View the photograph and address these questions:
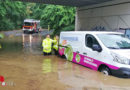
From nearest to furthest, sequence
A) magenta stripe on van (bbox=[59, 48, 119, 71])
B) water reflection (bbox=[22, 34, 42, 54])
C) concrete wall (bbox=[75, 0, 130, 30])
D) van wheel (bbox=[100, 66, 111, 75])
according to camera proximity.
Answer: van wheel (bbox=[100, 66, 111, 75]), magenta stripe on van (bbox=[59, 48, 119, 71]), concrete wall (bbox=[75, 0, 130, 30]), water reflection (bbox=[22, 34, 42, 54])

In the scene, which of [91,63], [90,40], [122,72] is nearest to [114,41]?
[90,40]

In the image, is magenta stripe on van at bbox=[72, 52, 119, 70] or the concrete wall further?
the concrete wall

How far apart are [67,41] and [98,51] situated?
3.17 meters

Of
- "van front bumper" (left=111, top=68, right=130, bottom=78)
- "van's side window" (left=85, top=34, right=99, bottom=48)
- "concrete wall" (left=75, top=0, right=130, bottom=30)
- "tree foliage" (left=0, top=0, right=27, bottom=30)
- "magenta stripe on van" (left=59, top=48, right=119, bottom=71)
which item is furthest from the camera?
"tree foliage" (left=0, top=0, right=27, bottom=30)

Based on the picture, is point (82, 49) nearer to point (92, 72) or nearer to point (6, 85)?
point (92, 72)

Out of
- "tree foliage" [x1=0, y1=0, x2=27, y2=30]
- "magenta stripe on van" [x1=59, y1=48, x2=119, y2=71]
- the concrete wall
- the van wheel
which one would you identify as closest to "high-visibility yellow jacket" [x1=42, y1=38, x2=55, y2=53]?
"magenta stripe on van" [x1=59, y1=48, x2=119, y2=71]

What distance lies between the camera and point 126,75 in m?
6.12

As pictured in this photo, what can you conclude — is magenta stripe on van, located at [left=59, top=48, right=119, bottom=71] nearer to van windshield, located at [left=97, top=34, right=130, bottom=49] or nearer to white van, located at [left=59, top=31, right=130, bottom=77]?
white van, located at [left=59, top=31, right=130, bottom=77]

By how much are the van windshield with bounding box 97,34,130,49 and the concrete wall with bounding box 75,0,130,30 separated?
421 centimetres

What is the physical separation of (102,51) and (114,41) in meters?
0.78

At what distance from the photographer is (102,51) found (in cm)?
688

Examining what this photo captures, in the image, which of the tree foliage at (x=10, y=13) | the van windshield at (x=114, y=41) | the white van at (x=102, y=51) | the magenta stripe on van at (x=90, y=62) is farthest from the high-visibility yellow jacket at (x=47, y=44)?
the tree foliage at (x=10, y=13)

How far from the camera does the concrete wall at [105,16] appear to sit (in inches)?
464

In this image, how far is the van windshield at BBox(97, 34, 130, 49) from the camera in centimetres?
693
